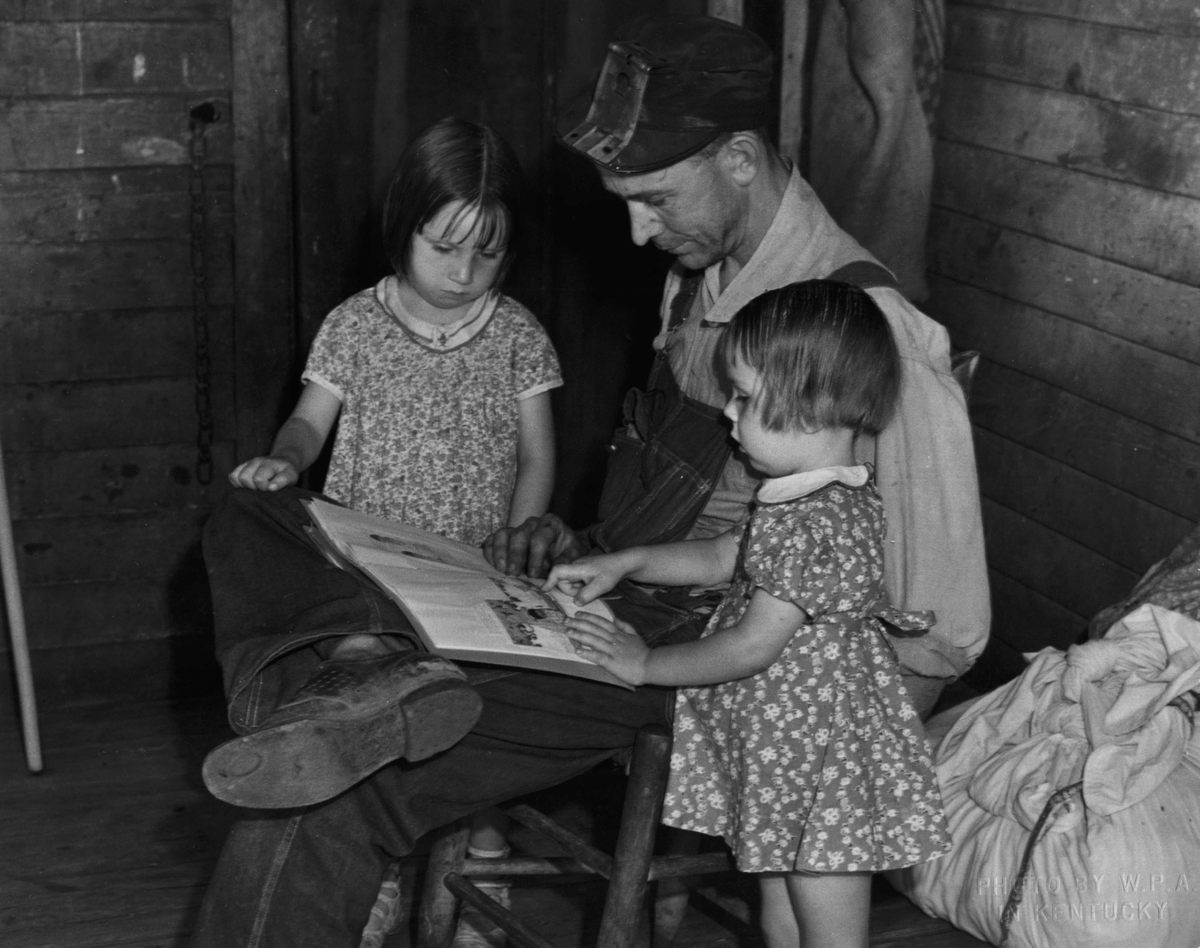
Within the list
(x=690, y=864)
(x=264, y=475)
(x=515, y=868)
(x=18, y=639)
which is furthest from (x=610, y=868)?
(x=18, y=639)

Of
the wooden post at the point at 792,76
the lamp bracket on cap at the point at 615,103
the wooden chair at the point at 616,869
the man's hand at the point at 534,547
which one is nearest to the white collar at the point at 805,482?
the wooden chair at the point at 616,869

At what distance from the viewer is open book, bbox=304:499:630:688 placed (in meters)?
2.00

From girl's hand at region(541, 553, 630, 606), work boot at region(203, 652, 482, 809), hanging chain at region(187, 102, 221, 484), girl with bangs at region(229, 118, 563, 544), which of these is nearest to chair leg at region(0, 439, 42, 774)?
hanging chain at region(187, 102, 221, 484)

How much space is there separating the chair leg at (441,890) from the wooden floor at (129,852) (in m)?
0.26

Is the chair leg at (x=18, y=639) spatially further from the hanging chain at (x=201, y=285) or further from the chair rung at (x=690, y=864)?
the chair rung at (x=690, y=864)

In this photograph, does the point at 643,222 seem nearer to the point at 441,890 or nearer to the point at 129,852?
the point at 441,890

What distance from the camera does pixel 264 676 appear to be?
209 cm

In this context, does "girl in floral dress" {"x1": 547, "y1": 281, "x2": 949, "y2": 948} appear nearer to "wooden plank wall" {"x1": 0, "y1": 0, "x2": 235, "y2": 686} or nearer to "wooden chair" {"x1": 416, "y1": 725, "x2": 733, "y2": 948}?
"wooden chair" {"x1": 416, "y1": 725, "x2": 733, "y2": 948}

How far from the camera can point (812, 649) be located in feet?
6.94

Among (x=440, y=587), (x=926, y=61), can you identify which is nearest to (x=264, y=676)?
(x=440, y=587)

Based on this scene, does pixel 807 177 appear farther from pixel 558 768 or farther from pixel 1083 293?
pixel 558 768

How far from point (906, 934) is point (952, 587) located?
3.14 feet

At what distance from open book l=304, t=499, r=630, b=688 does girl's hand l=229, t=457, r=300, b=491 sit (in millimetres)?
84

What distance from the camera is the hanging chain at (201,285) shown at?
366 centimetres
